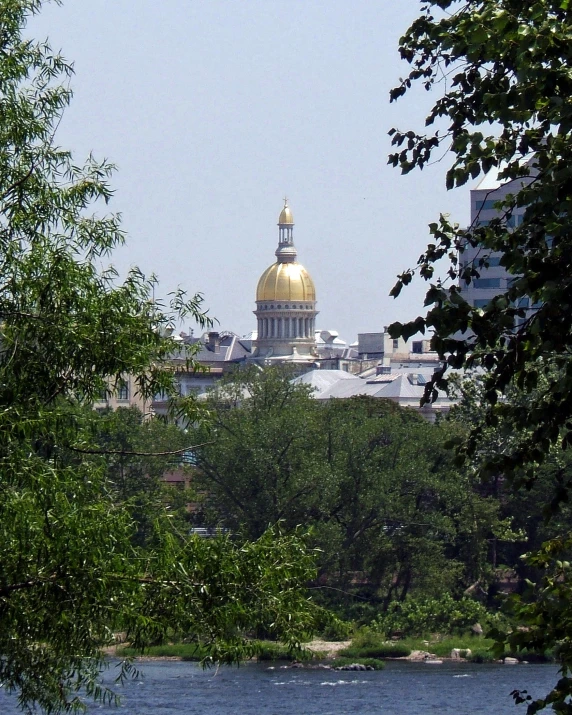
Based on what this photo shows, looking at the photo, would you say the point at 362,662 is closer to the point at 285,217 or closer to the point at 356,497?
the point at 356,497

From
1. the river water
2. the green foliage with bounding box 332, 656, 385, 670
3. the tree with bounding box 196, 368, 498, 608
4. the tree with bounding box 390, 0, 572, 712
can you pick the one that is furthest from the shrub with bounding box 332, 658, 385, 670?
the tree with bounding box 390, 0, 572, 712

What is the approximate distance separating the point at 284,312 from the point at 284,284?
3.02 metres

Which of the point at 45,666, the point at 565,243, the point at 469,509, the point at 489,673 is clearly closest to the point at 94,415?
the point at 45,666

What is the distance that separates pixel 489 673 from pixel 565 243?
30915 millimetres

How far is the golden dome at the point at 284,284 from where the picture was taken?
485 feet

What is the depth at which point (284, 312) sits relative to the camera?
148 meters

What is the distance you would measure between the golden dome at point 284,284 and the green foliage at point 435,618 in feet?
349

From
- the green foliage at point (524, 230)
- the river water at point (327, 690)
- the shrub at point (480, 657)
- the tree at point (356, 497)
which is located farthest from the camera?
the tree at point (356, 497)

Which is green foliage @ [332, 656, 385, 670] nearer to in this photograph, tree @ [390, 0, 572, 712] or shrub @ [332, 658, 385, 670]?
shrub @ [332, 658, 385, 670]

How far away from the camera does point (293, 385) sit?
51.3m

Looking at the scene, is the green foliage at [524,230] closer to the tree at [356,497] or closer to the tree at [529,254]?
the tree at [529,254]

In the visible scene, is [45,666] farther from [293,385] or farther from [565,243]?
[293,385]

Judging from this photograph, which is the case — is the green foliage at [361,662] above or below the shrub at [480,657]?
below

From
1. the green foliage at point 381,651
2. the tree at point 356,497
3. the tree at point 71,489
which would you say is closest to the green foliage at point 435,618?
the tree at point 356,497
